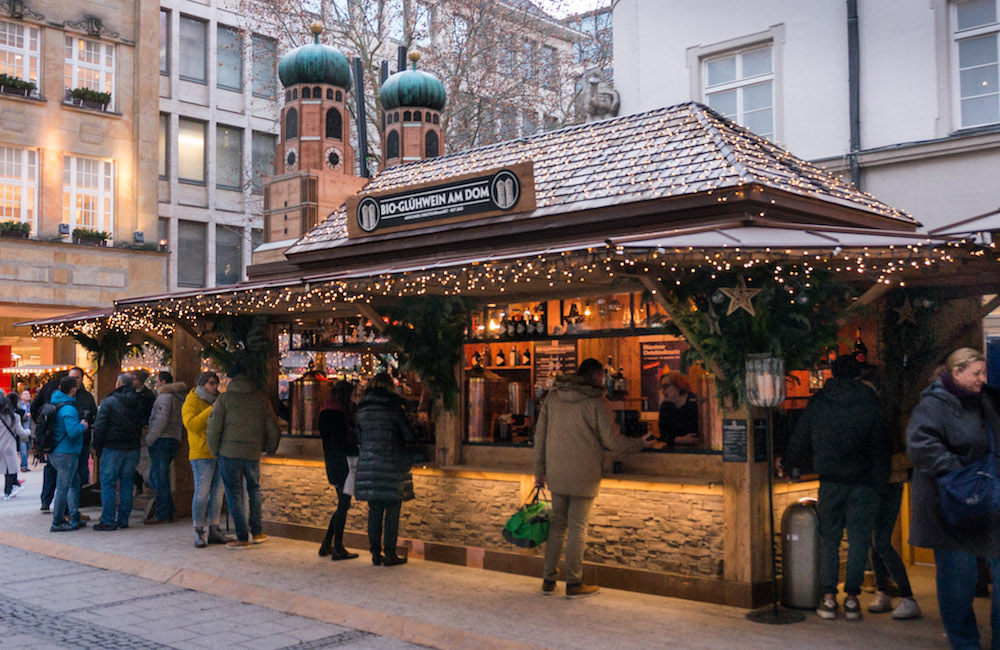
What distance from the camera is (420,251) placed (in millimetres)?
12570

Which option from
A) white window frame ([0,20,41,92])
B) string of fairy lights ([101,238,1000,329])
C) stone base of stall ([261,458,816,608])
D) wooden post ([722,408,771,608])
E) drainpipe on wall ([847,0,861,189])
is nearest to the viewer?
string of fairy lights ([101,238,1000,329])

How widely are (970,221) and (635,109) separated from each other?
11.8 m

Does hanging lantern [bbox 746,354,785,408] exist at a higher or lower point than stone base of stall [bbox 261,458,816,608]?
higher

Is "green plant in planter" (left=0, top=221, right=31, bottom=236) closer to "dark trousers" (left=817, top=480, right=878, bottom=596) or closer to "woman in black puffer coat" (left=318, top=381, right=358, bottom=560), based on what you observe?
"woman in black puffer coat" (left=318, top=381, right=358, bottom=560)

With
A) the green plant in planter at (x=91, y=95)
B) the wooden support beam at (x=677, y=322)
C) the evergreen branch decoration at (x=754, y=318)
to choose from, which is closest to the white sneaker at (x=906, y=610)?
the evergreen branch decoration at (x=754, y=318)

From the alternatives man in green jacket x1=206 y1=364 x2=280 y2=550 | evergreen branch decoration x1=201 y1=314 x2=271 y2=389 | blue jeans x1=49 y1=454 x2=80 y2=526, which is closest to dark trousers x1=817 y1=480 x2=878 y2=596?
man in green jacket x1=206 y1=364 x2=280 y2=550

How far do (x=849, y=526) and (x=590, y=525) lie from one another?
239 centimetres

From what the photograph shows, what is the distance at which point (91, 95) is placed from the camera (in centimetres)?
2847

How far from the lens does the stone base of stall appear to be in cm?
855

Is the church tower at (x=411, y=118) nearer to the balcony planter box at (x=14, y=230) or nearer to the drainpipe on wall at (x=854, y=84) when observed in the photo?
the drainpipe on wall at (x=854, y=84)

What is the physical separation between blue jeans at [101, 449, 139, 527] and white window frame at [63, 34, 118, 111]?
1852 cm

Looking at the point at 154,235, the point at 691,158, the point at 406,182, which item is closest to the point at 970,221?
the point at 691,158

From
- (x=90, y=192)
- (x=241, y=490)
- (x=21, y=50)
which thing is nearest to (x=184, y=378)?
(x=241, y=490)

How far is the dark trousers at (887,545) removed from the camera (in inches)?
318
